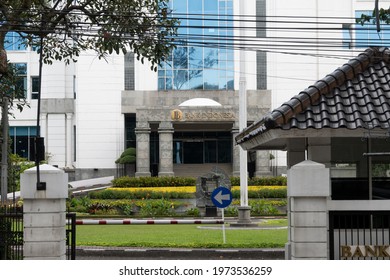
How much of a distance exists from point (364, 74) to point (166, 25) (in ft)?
20.1

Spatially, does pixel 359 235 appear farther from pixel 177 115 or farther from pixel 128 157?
pixel 128 157

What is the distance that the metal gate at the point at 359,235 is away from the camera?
46.9 feet

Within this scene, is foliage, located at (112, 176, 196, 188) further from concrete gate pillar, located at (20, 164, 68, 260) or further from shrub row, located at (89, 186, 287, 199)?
concrete gate pillar, located at (20, 164, 68, 260)

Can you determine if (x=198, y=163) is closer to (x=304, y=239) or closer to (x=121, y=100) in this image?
(x=121, y=100)

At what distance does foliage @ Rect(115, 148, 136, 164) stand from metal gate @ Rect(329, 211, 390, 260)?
144ft

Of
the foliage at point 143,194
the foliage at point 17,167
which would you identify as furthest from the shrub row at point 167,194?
the foliage at point 17,167

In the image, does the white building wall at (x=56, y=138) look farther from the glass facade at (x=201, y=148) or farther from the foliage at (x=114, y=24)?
the foliage at (x=114, y=24)

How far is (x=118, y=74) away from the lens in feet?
202

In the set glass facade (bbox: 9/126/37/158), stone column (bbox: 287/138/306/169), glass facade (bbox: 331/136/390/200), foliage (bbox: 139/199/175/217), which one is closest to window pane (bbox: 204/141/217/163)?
glass facade (bbox: 9/126/37/158)

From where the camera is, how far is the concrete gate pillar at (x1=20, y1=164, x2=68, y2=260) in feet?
49.2

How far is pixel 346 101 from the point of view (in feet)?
49.6

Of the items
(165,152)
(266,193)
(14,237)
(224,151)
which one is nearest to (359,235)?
(14,237)

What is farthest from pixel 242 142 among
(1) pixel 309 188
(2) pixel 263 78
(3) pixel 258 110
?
(2) pixel 263 78

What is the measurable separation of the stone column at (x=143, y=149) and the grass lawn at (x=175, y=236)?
21.1m
